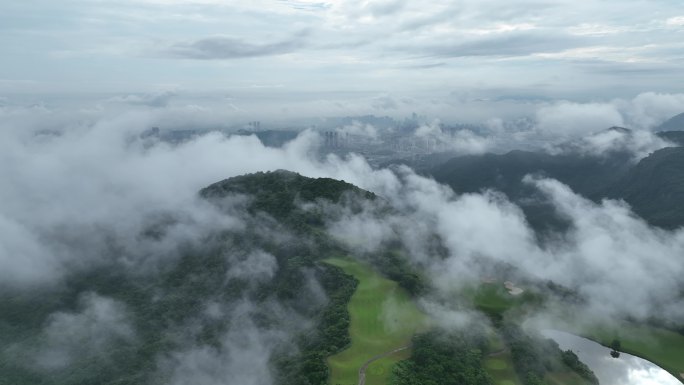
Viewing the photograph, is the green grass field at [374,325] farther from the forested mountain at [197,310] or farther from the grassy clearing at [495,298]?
the grassy clearing at [495,298]

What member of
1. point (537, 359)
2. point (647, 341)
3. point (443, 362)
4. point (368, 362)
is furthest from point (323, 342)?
point (647, 341)

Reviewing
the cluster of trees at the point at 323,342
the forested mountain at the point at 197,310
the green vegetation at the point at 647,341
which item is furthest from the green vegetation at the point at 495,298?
the forested mountain at the point at 197,310

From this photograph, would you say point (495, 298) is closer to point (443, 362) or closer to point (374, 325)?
point (374, 325)

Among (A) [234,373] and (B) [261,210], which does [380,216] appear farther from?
(A) [234,373]

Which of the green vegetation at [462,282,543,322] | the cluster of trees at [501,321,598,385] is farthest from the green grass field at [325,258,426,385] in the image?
the green vegetation at [462,282,543,322]

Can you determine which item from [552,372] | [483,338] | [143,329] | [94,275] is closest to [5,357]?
[143,329]

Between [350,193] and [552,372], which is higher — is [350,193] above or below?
above
